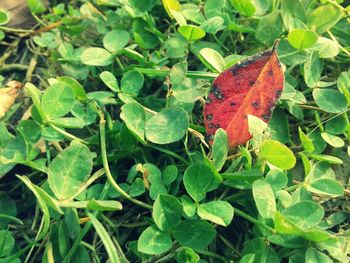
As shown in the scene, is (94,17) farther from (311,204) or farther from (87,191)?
(311,204)

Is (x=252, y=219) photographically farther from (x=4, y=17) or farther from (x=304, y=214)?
(x=4, y=17)

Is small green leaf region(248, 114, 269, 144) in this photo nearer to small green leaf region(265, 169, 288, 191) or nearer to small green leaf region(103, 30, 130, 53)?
small green leaf region(265, 169, 288, 191)

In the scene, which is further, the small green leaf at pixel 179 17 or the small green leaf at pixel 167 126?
the small green leaf at pixel 179 17

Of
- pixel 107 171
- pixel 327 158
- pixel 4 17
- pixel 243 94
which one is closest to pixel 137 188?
pixel 107 171

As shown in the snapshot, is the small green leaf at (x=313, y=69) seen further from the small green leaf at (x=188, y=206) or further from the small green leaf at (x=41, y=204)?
the small green leaf at (x=41, y=204)

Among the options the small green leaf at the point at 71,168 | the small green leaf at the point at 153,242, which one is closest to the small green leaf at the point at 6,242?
the small green leaf at the point at 71,168

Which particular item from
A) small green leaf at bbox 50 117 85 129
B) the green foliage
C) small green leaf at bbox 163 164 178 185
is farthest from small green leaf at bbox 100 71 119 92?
small green leaf at bbox 163 164 178 185
